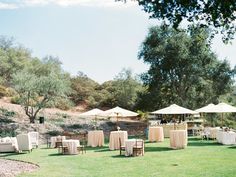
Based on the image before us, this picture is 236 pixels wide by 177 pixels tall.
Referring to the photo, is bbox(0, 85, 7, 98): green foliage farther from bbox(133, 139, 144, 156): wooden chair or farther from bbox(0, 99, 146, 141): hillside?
bbox(133, 139, 144, 156): wooden chair

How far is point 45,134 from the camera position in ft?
104

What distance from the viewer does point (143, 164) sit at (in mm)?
15172

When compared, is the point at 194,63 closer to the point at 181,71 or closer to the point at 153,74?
the point at 181,71

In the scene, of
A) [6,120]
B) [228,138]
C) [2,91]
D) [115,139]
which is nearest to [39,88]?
[6,120]

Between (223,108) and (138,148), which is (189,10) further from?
(223,108)

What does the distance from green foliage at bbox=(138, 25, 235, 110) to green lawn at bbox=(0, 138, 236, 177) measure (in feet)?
60.2

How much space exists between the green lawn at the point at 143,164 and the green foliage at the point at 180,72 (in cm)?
1835

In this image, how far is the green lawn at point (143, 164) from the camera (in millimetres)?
13164

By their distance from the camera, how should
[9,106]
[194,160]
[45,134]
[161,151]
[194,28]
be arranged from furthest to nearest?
[9,106] < [45,134] < [161,151] < [194,160] < [194,28]

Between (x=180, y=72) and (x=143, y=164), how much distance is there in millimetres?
23968

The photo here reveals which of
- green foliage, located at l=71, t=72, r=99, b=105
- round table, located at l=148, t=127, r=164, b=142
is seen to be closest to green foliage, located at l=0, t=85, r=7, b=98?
green foliage, located at l=71, t=72, r=99, b=105

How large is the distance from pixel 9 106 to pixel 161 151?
86.9 ft

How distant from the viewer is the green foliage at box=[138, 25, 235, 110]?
123ft

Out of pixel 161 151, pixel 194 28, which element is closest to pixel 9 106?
pixel 161 151
